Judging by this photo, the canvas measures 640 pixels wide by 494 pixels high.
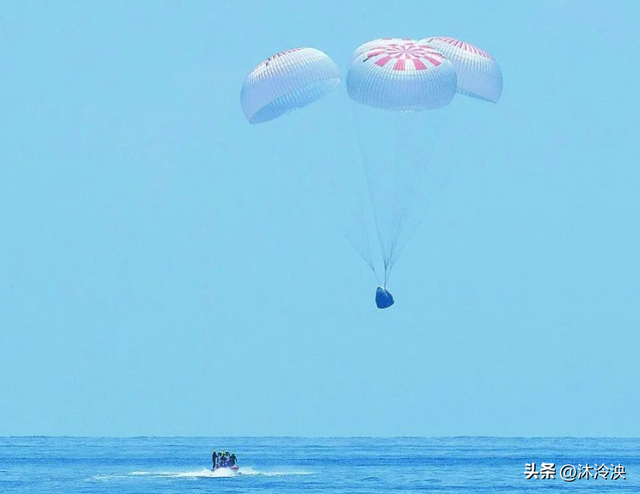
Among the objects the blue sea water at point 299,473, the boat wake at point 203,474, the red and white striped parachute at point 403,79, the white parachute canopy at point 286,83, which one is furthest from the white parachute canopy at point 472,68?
the boat wake at point 203,474

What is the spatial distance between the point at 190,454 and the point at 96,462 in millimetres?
13130

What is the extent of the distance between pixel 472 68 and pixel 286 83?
5.13 metres

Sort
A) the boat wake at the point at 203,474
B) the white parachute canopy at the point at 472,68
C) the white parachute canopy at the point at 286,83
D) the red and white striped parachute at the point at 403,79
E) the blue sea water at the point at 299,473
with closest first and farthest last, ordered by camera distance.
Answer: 1. the red and white striped parachute at the point at 403,79
2. the white parachute canopy at the point at 286,83
3. the white parachute canopy at the point at 472,68
4. the blue sea water at the point at 299,473
5. the boat wake at the point at 203,474

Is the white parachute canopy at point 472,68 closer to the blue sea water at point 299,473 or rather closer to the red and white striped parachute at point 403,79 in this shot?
the red and white striped parachute at point 403,79

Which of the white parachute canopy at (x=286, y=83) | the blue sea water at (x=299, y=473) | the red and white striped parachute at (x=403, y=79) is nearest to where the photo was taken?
the red and white striped parachute at (x=403, y=79)

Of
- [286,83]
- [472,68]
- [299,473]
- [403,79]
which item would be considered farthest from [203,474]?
[403,79]

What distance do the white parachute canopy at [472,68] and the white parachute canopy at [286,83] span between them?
2924 mm

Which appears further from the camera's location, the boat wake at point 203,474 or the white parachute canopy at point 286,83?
the boat wake at point 203,474

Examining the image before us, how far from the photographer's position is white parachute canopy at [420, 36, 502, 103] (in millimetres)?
40781

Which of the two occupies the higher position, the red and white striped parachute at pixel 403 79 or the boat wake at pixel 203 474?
the red and white striped parachute at pixel 403 79

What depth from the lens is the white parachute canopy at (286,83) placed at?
130ft

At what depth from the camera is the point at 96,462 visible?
7181 cm

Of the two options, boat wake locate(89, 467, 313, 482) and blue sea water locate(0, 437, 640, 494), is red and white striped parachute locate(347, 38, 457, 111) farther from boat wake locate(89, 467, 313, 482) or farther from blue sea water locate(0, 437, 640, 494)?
boat wake locate(89, 467, 313, 482)

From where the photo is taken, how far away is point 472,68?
40781mm
